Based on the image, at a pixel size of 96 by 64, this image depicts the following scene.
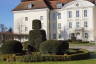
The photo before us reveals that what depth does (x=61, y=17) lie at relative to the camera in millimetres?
69062

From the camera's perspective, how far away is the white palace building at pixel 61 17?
213 feet

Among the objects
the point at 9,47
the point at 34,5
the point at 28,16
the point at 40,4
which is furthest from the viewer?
the point at 28,16

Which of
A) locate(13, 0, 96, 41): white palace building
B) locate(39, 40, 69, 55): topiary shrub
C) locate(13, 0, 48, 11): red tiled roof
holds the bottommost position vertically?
locate(39, 40, 69, 55): topiary shrub

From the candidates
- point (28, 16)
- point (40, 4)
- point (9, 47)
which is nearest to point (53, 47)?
point (9, 47)

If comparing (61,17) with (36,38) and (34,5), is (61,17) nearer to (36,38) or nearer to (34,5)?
(34,5)

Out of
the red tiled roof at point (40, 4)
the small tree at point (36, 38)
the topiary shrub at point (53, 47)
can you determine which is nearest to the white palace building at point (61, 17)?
the red tiled roof at point (40, 4)

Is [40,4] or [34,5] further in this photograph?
[34,5]

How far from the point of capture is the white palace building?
213ft

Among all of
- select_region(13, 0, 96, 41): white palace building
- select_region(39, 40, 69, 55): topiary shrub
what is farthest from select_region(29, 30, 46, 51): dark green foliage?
select_region(13, 0, 96, 41): white palace building

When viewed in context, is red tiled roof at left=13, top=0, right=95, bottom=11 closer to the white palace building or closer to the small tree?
the white palace building

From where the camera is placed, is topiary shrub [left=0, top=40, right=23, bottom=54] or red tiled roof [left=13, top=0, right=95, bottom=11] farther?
red tiled roof [left=13, top=0, right=95, bottom=11]

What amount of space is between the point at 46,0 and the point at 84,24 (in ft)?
42.7

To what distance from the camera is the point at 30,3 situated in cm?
7162

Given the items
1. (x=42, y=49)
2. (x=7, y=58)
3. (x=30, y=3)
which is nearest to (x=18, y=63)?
(x=7, y=58)
